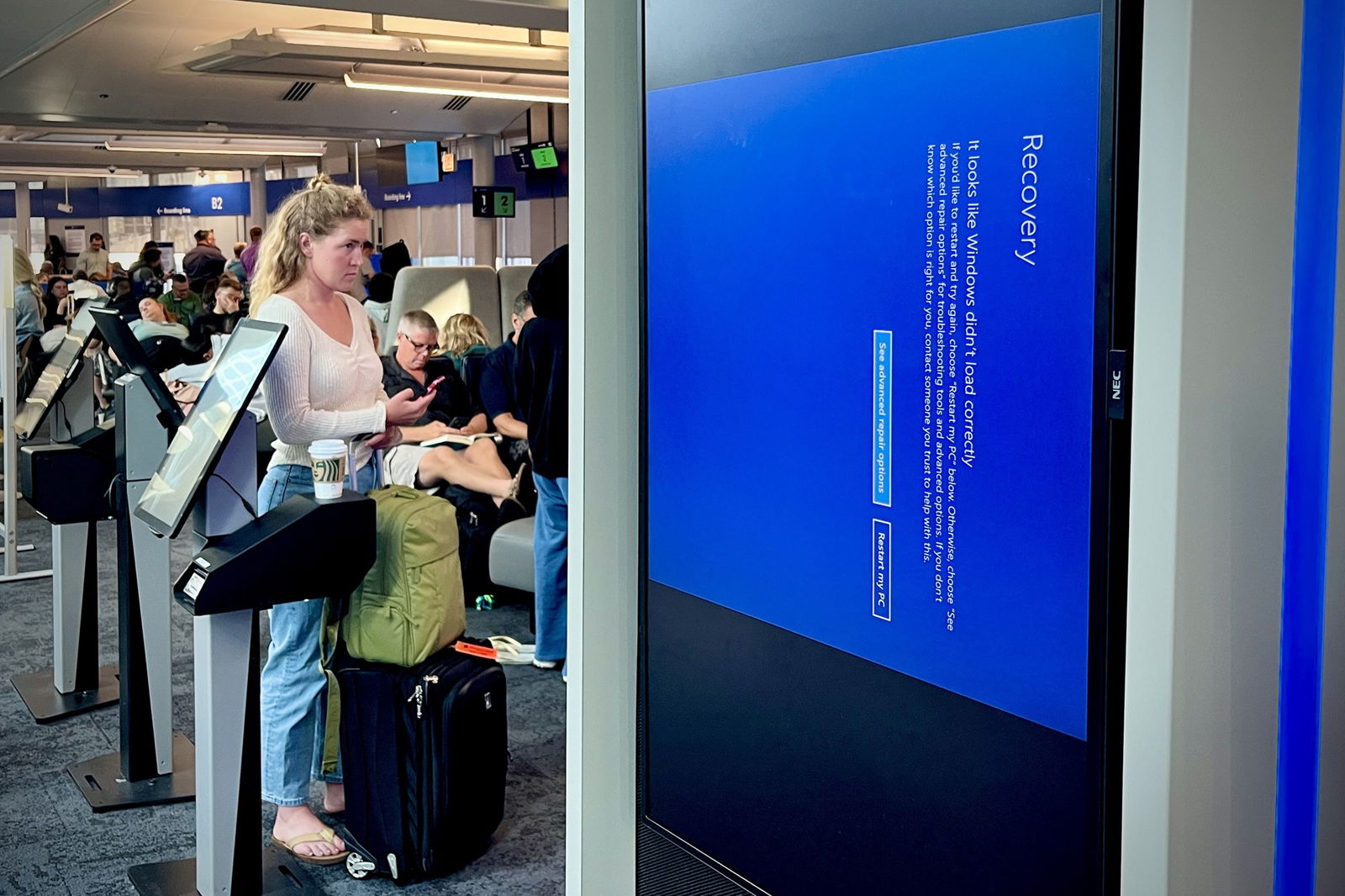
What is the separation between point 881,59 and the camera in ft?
4.66

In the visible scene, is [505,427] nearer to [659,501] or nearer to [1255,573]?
[659,501]

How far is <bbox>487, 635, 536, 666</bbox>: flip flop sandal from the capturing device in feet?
15.6

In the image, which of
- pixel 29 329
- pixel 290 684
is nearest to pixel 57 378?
pixel 290 684

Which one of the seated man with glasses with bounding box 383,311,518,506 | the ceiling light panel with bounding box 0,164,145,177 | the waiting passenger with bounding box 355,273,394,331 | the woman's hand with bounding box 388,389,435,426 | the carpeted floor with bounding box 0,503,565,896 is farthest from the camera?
the ceiling light panel with bounding box 0,164,145,177

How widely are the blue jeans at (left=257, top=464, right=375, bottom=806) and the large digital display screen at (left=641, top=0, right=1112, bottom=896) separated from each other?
139 cm

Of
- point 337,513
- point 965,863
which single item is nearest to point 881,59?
point 965,863

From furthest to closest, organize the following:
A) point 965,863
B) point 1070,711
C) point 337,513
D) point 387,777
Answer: point 387,777 < point 337,513 < point 965,863 < point 1070,711

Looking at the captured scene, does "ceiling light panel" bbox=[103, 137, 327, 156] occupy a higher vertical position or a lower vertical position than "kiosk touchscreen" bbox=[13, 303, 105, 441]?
higher

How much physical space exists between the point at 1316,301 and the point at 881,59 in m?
0.54

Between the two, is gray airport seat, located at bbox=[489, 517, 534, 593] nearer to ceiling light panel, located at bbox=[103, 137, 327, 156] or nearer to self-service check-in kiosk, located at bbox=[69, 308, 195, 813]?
self-service check-in kiosk, located at bbox=[69, 308, 195, 813]

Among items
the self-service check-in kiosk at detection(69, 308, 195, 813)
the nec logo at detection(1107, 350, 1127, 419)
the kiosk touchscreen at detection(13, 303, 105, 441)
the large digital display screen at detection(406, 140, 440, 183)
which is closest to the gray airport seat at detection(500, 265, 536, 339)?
the kiosk touchscreen at detection(13, 303, 105, 441)

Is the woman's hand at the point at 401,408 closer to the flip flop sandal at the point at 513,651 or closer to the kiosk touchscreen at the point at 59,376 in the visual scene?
the flip flop sandal at the point at 513,651

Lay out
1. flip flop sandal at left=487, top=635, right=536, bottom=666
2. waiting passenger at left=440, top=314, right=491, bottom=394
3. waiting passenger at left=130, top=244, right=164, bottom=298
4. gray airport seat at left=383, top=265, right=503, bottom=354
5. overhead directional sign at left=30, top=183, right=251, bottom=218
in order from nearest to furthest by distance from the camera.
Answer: flip flop sandal at left=487, top=635, right=536, bottom=666
waiting passenger at left=440, top=314, right=491, bottom=394
gray airport seat at left=383, top=265, right=503, bottom=354
waiting passenger at left=130, top=244, right=164, bottom=298
overhead directional sign at left=30, top=183, right=251, bottom=218

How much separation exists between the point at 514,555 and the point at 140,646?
190cm
